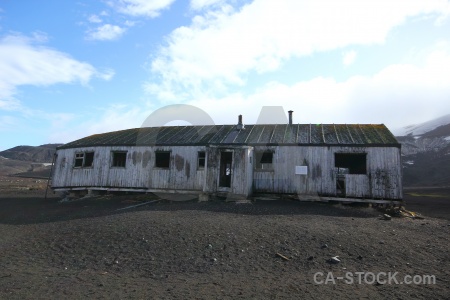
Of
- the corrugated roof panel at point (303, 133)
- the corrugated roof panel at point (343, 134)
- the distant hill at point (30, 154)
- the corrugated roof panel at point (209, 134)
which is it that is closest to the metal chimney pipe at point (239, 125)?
the corrugated roof panel at point (209, 134)

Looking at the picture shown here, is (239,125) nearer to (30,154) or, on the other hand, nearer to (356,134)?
(356,134)

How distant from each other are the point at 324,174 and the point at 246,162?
4887 millimetres

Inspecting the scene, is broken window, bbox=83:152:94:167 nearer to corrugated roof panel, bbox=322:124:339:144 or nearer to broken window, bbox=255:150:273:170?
broken window, bbox=255:150:273:170

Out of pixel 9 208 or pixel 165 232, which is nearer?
pixel 165 232

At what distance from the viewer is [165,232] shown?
10117 mm

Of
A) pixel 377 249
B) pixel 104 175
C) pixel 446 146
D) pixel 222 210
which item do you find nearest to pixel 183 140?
Result: pixel 104 175

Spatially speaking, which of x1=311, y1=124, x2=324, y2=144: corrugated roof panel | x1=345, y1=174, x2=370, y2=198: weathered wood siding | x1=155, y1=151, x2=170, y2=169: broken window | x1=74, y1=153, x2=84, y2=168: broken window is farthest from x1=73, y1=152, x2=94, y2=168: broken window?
x1=345, y1=174, x2=370, y2=198: weathered wood siding

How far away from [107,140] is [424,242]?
2153cm

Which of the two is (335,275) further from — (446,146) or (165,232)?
(446,146)

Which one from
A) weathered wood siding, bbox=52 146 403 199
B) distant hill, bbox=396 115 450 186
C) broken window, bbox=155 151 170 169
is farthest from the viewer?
distant hill, bbox=396 115 450 186

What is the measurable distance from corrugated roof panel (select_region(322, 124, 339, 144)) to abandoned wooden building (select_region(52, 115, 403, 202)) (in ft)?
0.20

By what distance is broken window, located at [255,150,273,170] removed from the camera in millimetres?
19344

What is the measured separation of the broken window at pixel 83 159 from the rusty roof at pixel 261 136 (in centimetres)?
74

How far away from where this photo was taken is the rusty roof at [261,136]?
18.8m
